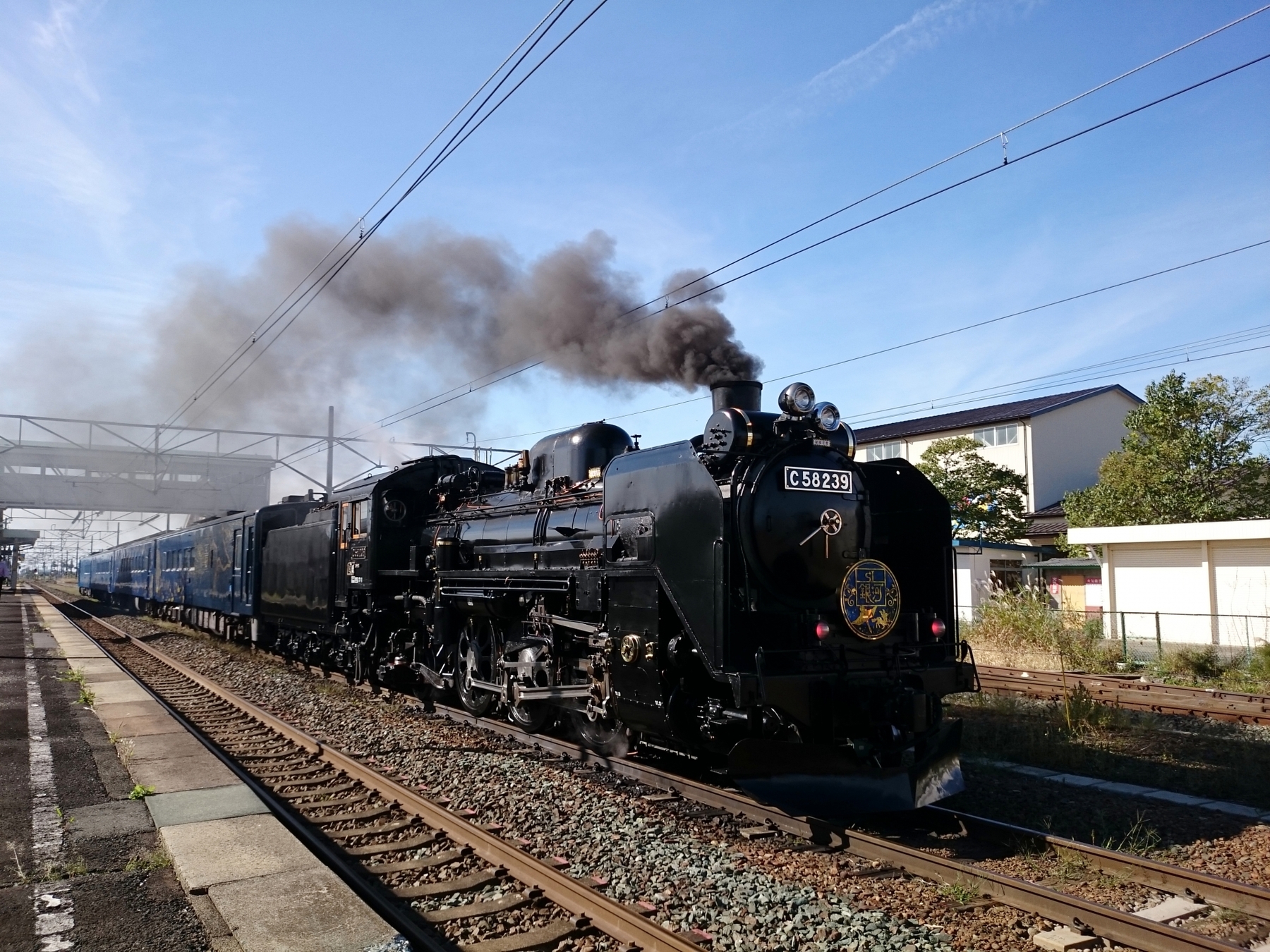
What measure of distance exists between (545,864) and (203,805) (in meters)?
2.91

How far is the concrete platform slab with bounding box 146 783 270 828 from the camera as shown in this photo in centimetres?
651

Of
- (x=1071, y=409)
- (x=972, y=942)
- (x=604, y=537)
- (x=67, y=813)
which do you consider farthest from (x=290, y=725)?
(x=1071, y=409)

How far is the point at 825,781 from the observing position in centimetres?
661

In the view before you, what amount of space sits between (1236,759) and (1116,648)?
9393 millimetres

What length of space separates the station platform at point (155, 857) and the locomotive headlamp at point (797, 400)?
15.7ft

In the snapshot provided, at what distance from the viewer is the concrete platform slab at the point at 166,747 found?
8625 millimetres

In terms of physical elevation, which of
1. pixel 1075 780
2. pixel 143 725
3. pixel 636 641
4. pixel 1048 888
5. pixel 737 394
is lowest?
pixel 1075 780

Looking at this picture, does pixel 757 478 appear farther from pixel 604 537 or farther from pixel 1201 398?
pixel 1201 398

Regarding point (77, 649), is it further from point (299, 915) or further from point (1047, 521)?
point (1047, 521)

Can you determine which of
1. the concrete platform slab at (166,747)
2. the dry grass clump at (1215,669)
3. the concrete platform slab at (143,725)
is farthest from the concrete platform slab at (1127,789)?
the concrete platform slab at (143,725)

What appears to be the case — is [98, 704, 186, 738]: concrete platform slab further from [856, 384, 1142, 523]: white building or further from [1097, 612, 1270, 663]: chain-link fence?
[856, 384, 1142, 523]: white building

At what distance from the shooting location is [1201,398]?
25375 mm

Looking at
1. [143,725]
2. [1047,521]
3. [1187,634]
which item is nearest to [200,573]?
[143,725]

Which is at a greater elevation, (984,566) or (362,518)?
(362,518)
